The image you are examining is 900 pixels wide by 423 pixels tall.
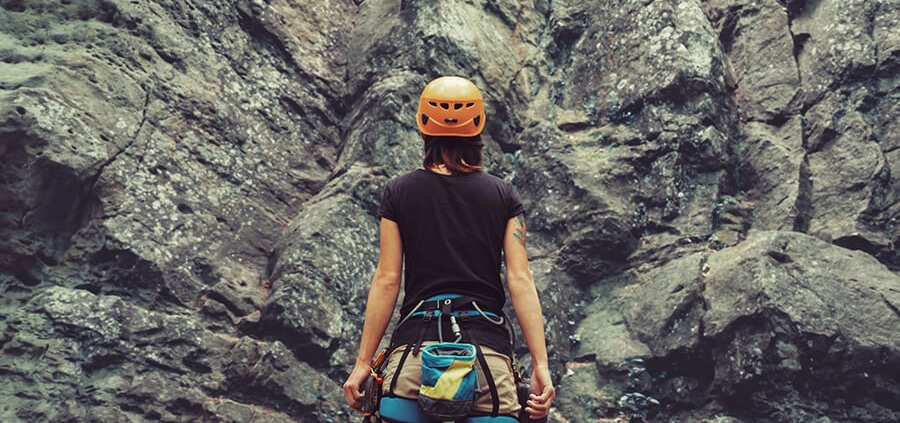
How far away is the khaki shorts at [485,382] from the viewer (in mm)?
3975

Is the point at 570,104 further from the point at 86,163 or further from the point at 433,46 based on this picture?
the point at 86,163

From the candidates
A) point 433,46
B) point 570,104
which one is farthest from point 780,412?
point 433,46

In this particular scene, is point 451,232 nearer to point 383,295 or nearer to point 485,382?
point 383,295

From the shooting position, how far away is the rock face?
841 centimetres

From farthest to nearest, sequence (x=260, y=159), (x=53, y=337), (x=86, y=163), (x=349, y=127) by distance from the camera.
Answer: (x=349, y=127) < (x=260, y=159) < (x=86, y=163) < (x=53, y=337)

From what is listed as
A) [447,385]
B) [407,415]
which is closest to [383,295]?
[407,415]

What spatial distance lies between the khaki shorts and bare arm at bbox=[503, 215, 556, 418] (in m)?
0.17

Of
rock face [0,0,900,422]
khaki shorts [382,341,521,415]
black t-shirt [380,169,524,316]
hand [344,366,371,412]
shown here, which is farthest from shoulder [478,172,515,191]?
rock face [0,0,900,422]

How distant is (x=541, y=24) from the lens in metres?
13.0

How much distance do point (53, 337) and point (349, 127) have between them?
205 inches

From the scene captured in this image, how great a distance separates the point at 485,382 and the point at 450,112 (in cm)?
157

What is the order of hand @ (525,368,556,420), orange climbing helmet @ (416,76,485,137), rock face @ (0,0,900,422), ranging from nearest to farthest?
hand @ (525,368,556,420)
orange climbing helmet @ (416,76,485,137)
rock face @ (0,0,900,422)

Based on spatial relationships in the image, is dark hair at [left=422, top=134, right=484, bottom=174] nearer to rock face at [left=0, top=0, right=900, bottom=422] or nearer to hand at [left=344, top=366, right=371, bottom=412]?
hand at [left=344, top=366, right=371, bottom=412]

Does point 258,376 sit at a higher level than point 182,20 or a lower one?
lower
